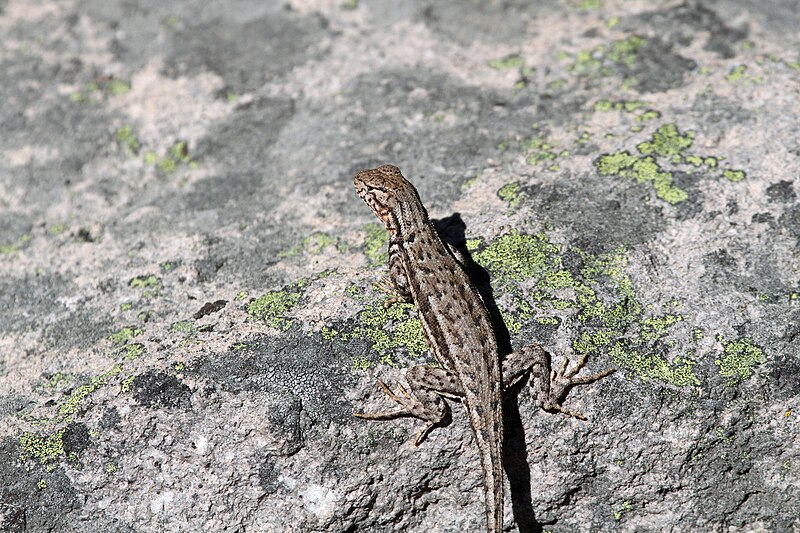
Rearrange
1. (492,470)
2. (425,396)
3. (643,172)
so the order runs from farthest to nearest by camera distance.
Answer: (643,172), (425,396), (492,470)

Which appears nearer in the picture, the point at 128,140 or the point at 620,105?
the point at 620,105

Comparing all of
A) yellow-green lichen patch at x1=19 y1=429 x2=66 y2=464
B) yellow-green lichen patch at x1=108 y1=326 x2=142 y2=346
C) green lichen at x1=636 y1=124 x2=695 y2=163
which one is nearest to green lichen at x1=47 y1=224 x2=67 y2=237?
yellow-green lichen patch at x1=108 y1=326 x2=142 y2=346

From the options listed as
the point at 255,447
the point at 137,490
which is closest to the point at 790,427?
the point at 255,447

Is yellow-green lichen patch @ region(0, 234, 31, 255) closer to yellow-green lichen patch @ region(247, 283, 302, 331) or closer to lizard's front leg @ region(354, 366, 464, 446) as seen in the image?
yellow-green lichen patch @ region(247, 283, 302, 331)

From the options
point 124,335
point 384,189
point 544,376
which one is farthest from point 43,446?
point 544,376

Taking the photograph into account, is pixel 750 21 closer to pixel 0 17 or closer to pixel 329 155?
pixel 329 155

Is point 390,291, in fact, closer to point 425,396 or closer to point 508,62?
point 425,396
